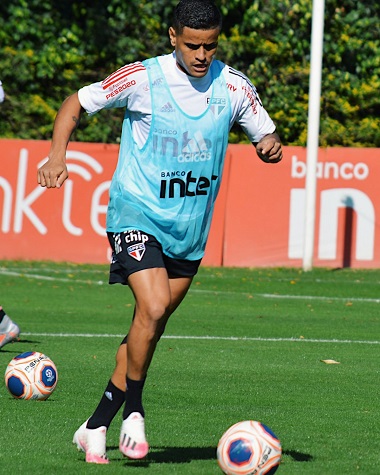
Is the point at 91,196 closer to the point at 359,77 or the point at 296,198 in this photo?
the point at 296,198

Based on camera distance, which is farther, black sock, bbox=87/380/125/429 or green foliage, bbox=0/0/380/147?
green foliage, bbox=0/0/380/147

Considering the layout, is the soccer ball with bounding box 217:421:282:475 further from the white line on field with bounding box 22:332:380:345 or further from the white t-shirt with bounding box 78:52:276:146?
the white line on field with bounding box 22:332:380:345

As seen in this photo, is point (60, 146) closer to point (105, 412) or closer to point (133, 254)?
point (133, 254)

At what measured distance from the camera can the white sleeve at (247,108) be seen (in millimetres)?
6285

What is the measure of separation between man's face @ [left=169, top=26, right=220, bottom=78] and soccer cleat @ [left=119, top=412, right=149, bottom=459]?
172 centimetres

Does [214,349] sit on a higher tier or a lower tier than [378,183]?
lower

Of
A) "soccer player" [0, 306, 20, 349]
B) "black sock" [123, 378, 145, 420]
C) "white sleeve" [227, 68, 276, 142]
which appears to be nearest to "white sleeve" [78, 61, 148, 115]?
"white sleeve" [227, 68, 276, 142]

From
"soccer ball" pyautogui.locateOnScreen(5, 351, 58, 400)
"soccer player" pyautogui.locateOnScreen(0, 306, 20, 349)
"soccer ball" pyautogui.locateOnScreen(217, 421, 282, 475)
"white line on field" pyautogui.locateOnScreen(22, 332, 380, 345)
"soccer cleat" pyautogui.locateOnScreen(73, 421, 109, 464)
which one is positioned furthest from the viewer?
"white line on field" pyautogui.locateOnScreen(22, 332, 380, 345)

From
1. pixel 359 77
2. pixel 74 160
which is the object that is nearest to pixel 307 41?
pixel 359 77

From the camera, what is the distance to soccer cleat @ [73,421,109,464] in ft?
19.6

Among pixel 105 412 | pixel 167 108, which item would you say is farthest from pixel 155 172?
pixel 105 412

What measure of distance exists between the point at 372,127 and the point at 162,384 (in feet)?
61.2

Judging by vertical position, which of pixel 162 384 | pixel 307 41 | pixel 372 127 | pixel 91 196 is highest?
pixel 307 41

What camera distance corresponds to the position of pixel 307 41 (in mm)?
26781
